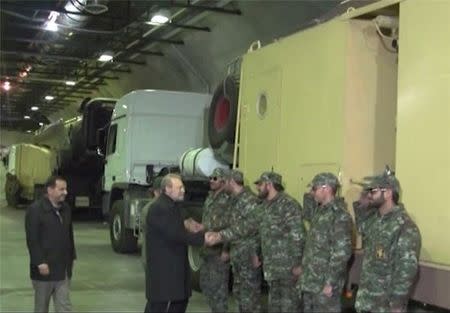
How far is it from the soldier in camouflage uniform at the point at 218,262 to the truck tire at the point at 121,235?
6.10 meters

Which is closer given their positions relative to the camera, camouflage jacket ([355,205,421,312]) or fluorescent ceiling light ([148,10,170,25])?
camouflage jacket ([355,205,421,312])

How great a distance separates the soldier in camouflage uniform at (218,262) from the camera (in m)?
7.25

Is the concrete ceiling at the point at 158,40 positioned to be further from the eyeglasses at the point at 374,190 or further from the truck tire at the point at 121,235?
the eyeglasses at the point at 374,190

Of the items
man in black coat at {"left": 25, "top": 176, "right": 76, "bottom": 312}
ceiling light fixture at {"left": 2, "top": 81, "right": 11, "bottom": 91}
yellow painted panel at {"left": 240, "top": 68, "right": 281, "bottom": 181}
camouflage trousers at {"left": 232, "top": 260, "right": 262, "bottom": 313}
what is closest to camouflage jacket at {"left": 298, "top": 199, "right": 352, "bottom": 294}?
yellow painted panel at {"left": 240, "top": 68, "right": 281, "bottom": 181}

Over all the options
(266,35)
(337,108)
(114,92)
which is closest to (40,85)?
(114,92)

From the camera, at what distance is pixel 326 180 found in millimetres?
5383

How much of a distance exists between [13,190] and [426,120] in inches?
953

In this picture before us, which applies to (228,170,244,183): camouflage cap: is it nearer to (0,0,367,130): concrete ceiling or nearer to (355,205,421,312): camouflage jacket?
(355,205,421,312): camouflage jacket

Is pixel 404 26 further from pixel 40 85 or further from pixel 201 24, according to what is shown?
pixel 40 85

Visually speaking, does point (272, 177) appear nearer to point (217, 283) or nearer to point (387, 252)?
point (217, 283)

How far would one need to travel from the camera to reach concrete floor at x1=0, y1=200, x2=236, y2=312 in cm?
865

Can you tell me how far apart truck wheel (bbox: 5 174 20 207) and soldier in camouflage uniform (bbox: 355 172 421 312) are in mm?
22828

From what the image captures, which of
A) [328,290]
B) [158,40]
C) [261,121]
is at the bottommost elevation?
[328,290]

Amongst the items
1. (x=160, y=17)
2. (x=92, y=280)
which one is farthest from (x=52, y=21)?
(x=92, y=280)
